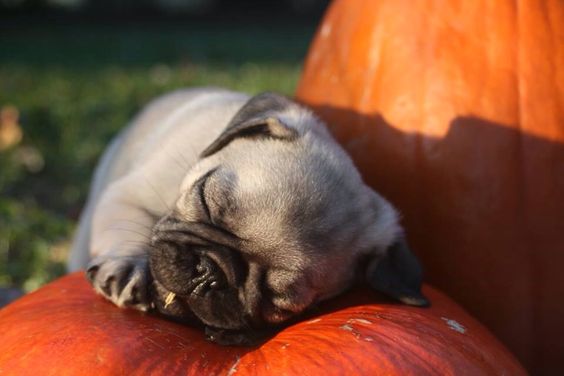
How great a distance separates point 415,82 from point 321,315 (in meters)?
1.48

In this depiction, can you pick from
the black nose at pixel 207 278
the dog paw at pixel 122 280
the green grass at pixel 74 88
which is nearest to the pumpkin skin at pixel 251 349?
the dog paw at pixel 122 280

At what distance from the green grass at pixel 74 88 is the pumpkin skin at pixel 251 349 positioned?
1667mm

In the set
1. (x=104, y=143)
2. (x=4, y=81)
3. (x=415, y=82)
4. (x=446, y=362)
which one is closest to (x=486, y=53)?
(x=415, y=82)

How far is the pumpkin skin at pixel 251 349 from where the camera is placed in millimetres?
2537

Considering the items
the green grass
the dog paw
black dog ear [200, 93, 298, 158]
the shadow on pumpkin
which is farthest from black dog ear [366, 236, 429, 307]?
the green grass

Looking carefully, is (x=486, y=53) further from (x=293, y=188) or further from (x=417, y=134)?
(x=293, y=188)

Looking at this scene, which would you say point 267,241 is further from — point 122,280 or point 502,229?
point 502,229

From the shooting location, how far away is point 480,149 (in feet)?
12.4

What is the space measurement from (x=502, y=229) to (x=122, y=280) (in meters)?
1.78

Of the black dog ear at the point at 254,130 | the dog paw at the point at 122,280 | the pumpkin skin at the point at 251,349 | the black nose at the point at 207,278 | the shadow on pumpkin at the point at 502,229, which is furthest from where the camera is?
the shadow on pumpkin at the point at 502,229

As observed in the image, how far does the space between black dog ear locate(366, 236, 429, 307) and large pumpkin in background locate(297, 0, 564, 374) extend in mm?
509

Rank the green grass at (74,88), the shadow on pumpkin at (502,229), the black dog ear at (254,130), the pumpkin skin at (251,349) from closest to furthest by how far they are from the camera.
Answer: the pumpkin skin at (251,349) < the black dog ear at (254,130) < the shadow on pumpkin at (502,229) < the green grass at (74,88)

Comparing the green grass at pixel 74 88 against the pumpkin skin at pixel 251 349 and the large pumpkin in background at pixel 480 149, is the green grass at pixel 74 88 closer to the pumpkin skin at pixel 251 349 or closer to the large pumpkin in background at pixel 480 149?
the pumpkin skin at pixel 251 349

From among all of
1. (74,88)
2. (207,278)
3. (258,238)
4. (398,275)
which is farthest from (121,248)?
(74,88)
